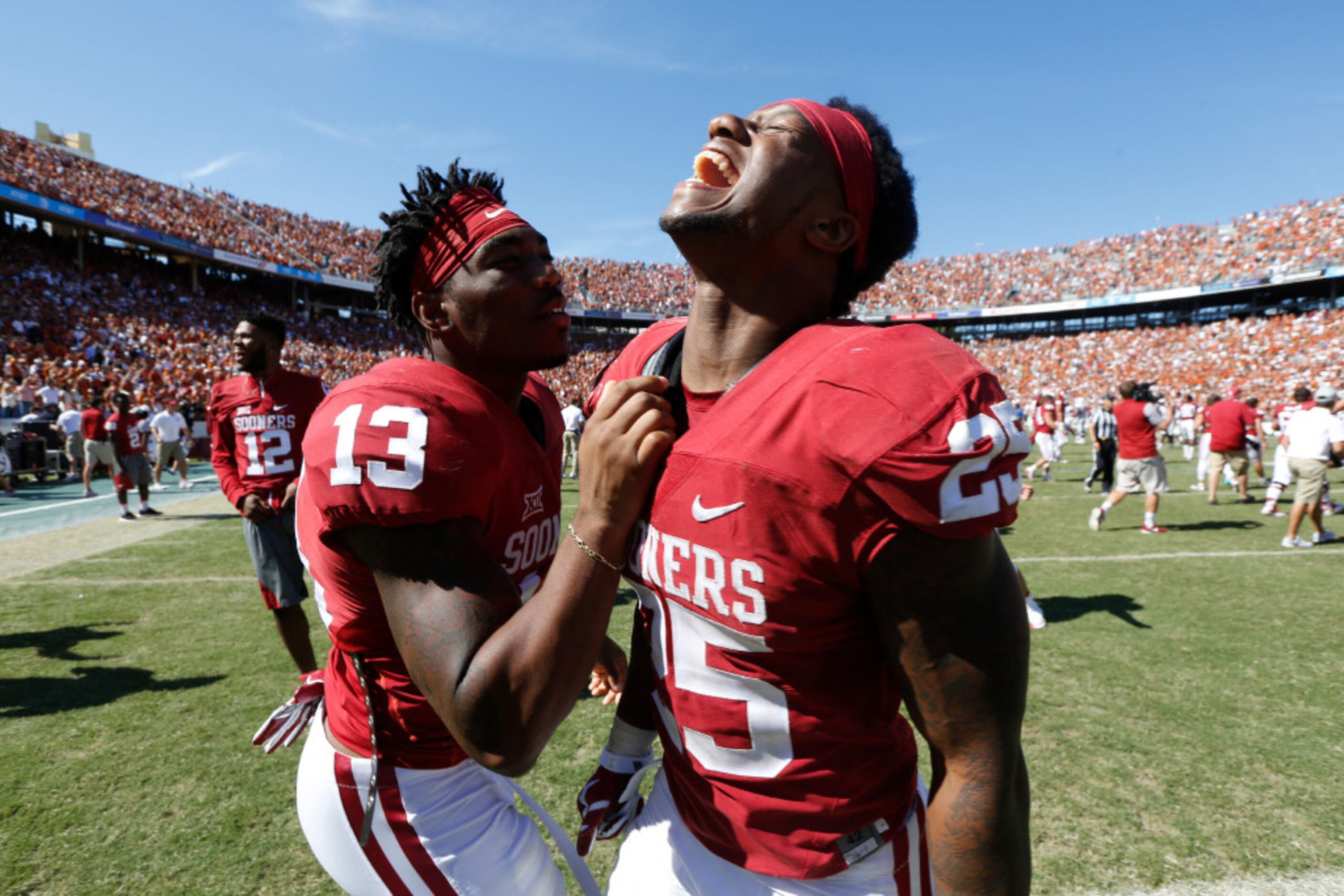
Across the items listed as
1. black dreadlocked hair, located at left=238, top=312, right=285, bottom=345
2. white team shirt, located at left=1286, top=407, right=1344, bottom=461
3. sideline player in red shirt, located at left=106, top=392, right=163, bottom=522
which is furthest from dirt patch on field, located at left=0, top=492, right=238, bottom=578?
white team shirt, located at left=1286, top=407, right=1344, bottom=461

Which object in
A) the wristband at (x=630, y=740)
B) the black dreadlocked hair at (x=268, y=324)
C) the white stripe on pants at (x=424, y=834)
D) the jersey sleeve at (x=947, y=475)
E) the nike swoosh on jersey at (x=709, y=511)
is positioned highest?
the black dreadlocked hair at (x=268, y=324)

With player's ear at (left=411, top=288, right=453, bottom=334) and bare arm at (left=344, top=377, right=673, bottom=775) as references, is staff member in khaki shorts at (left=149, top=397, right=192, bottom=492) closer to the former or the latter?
player's ear at (left=411, top=288, right=453, bottom=334)

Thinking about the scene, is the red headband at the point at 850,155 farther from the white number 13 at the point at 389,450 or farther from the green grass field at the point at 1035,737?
the green grass field at the point at 1035,737

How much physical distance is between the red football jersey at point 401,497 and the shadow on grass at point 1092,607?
5.66 meters

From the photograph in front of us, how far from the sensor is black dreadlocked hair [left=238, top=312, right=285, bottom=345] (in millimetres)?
4898

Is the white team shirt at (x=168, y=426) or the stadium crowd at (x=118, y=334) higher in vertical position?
the stadium crowd at (x=118, y=334)

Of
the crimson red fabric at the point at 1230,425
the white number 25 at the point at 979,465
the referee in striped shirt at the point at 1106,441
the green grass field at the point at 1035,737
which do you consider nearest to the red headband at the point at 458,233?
the white number 25 at the point at 979,465

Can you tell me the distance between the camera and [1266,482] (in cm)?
1445

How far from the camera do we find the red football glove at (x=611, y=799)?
1.70 m

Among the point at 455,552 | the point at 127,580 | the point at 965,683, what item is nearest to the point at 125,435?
the point at 127,580

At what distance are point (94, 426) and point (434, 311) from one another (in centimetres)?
1500

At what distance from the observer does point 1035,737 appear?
13.2ft

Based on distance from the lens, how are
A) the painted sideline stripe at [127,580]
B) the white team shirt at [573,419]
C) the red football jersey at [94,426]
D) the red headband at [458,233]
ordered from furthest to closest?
the white team shirt at [573,419]
the red football jersey at [94,426]
the painted sideline stripe at [127,580]
the red headband at [458,233]

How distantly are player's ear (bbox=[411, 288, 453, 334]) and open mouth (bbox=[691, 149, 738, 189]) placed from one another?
31.4 inches
